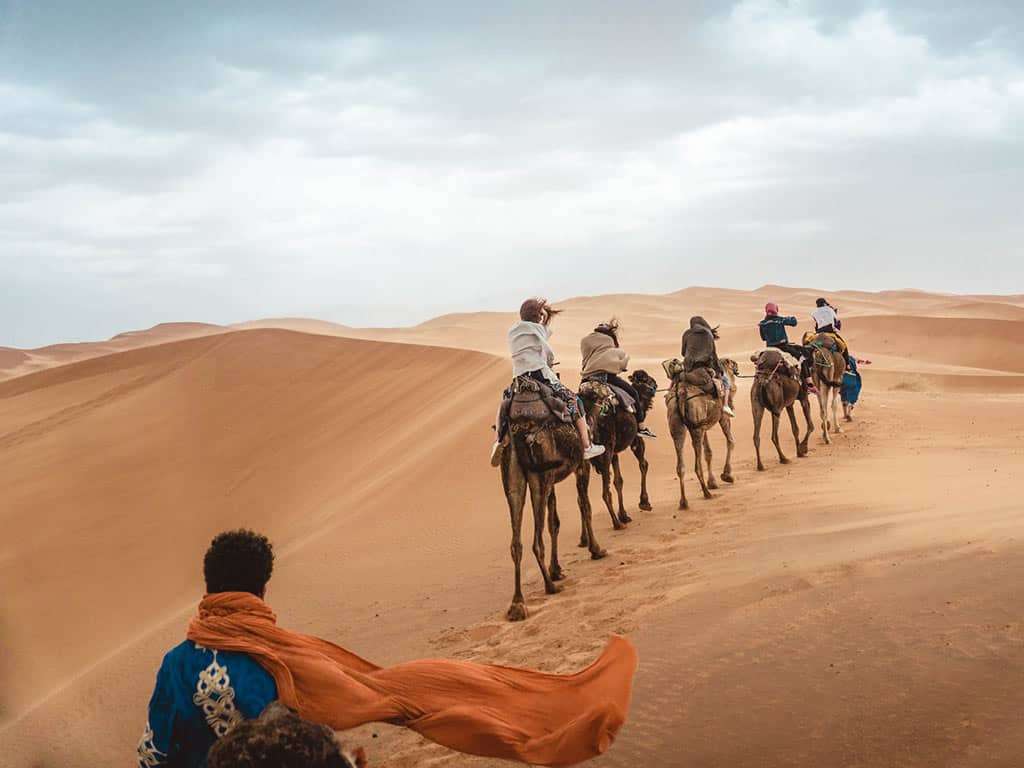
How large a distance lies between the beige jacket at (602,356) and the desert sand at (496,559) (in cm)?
202

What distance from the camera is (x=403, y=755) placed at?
603cm

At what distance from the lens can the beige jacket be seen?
11891 millimetres

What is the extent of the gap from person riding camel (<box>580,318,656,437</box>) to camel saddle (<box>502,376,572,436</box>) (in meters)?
2.60

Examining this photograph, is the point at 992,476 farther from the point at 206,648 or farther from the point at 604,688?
the point at 206,648

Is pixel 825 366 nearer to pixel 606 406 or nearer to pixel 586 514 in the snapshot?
pixel 606 406

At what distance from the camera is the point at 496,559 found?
38.6 feet

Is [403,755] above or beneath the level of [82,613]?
above

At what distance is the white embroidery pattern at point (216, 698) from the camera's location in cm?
364

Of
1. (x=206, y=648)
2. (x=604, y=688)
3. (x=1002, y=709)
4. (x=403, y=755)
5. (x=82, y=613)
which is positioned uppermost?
(x=206, y=648)

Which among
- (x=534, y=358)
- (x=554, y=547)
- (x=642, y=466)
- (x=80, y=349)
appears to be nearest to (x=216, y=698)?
(x=534, y=358)

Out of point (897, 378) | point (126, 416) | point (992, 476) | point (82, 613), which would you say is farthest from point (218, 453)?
point (897, 378)

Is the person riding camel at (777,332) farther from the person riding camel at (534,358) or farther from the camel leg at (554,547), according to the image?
the person riding camel at (534,358)

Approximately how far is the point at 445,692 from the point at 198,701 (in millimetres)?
1057

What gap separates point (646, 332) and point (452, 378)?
2824 centimetres
